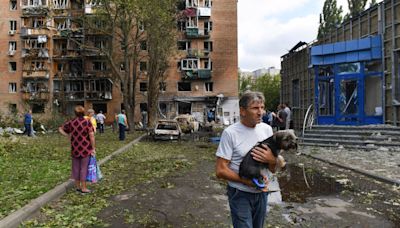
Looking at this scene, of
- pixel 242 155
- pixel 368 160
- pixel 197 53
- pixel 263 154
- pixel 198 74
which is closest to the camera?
pixel 263 154

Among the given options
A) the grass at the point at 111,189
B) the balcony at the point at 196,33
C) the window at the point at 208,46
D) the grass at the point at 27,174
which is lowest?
the grass at the point at 111,189

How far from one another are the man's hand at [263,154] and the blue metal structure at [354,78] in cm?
1695

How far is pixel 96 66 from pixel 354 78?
4114cm

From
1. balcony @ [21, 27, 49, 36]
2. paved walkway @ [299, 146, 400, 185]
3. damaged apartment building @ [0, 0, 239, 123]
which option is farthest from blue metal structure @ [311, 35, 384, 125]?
balcony @ [21, 27, 49, 36]

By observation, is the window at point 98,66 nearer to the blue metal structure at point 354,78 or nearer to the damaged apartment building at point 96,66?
the damaged apartment building at point 96,66

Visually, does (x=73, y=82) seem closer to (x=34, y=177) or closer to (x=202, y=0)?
(x=202, y=0)

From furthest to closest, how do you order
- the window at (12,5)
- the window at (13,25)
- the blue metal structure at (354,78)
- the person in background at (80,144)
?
the window at (12,5) → the window at (13,25) → the blue metal structure at (354,78) → the person in background at (80,144)

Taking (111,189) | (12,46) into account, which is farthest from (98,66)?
(111,189)

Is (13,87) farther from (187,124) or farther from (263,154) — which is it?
(263,154)

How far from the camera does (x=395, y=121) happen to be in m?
17.3

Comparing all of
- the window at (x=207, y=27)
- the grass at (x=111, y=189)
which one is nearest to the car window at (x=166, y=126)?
the grass at (x=111, y=189)

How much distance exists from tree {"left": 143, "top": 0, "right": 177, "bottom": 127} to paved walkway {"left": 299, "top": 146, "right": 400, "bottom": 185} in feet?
55.0

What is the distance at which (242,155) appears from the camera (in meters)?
3.38

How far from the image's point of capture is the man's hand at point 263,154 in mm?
3262
